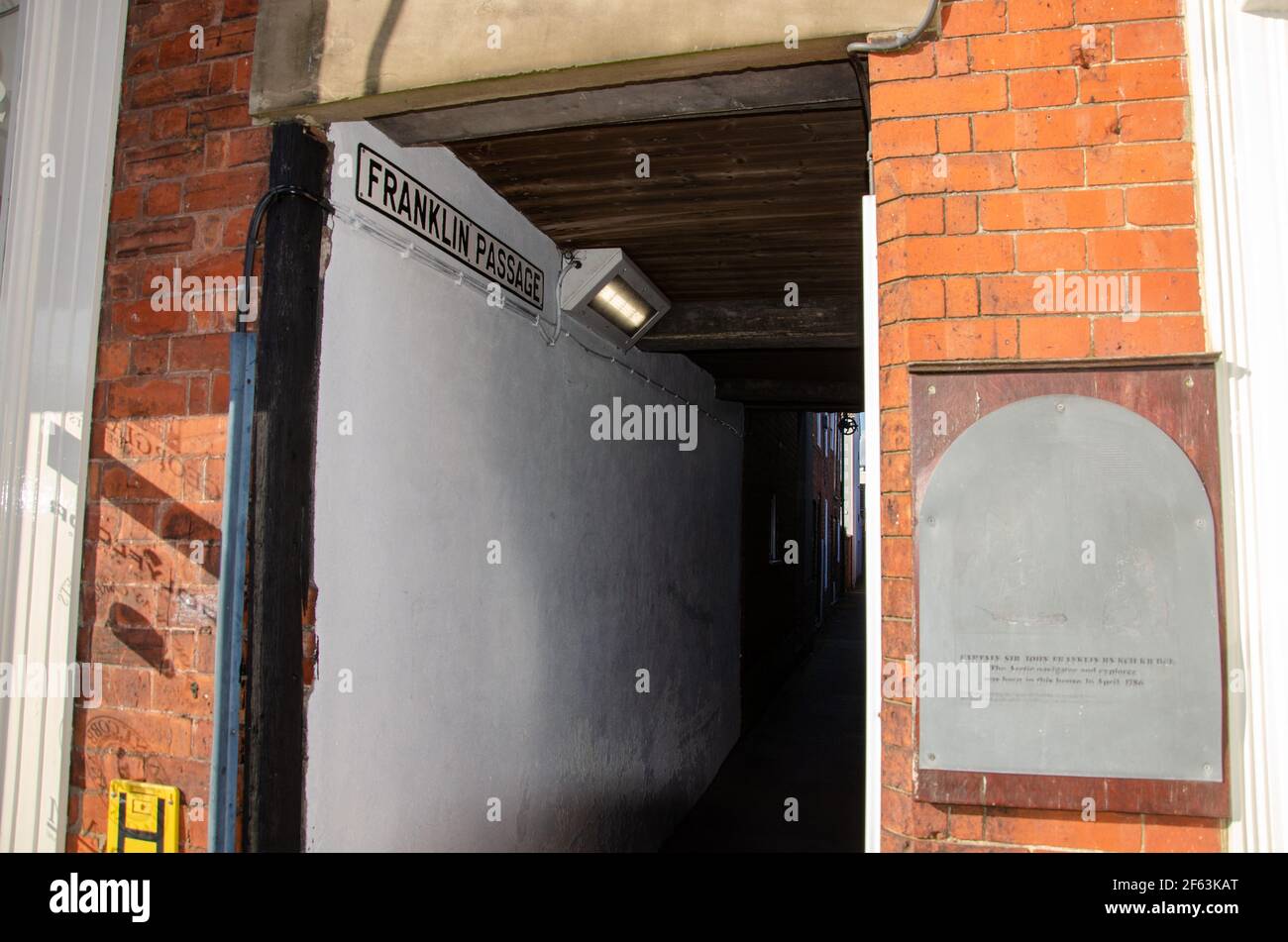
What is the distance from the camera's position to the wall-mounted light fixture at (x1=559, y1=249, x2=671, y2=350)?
4.80 meters

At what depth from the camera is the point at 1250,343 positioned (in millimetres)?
1948

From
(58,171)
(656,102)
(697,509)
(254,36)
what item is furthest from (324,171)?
(697,509)

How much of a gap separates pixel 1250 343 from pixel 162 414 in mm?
3120

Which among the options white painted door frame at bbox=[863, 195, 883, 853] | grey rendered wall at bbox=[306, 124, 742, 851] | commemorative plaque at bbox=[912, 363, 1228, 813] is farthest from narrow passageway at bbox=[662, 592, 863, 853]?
commemorative plaque at bbox=[912, 363, 1228, 813]

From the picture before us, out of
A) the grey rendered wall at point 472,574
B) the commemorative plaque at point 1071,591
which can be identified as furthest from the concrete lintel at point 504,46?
the commemorative plaque at point 1071,591

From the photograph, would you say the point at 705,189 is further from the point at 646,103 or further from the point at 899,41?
the point at 899,41

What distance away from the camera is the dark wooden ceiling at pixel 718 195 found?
2.89m

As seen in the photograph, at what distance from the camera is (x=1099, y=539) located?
6.42 feet

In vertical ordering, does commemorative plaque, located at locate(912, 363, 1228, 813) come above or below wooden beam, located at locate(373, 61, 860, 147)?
Result: below

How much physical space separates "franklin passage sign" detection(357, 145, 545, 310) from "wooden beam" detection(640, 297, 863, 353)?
167 cm

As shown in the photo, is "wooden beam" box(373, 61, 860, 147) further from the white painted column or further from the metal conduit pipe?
the white painted column

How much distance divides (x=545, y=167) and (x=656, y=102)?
3.96 feet

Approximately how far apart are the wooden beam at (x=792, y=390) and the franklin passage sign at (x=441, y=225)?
457 cm
